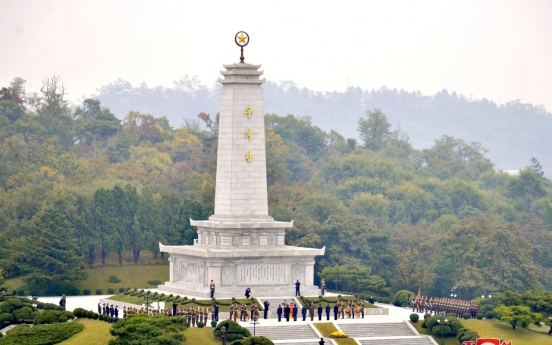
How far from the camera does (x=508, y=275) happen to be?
87750mm

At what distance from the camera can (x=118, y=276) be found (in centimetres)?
8994

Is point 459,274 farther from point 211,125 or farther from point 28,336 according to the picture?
point 211,125

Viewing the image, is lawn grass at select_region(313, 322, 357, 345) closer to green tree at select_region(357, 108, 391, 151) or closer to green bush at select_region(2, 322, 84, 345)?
green bush at select_region(2, 322, 84, 345)

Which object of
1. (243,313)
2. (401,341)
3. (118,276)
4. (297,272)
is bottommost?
(401,341)

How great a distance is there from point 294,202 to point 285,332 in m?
36.4

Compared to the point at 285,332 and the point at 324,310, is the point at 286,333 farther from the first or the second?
the point at 324,310

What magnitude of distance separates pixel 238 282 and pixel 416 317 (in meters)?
9.28

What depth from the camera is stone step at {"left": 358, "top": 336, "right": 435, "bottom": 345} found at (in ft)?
220

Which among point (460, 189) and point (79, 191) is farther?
point (460, 189)

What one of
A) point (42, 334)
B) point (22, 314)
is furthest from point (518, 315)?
point (22, 314)

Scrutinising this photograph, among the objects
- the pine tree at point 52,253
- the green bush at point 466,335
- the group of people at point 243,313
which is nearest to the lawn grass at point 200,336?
the group of people at point 243,313

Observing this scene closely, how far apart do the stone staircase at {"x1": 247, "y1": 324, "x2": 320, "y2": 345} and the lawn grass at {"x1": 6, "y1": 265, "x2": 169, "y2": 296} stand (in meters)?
19.9

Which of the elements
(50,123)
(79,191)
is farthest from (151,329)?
(50,123)

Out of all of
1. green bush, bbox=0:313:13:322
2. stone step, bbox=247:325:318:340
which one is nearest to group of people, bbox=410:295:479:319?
stone step, bbox=247:325:318:340
